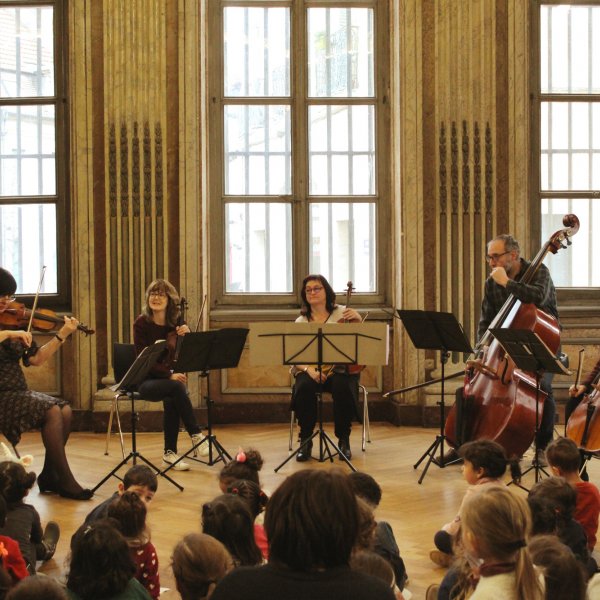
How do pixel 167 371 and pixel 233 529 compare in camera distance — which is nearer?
pixel 233 529

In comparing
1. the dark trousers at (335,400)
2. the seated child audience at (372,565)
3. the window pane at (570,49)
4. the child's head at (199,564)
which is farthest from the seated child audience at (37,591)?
the window pane at (570,49)

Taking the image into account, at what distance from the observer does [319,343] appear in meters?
5.52

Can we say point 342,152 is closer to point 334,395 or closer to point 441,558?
point 334,395

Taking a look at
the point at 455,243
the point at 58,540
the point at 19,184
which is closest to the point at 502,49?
the point at 455,243

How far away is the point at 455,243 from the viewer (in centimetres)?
741

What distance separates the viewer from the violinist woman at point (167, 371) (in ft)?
20.1

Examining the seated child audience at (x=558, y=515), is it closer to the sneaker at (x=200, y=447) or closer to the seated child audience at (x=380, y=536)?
the seated child audience at (x=380, y=536)

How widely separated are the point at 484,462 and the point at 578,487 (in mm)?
351

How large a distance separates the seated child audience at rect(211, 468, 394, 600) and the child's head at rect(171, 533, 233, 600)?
2.66 ft

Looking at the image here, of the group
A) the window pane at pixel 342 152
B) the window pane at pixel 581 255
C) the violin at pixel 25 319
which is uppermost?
the window pane at pixel 342 152

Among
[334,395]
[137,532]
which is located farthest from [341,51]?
[137,532]

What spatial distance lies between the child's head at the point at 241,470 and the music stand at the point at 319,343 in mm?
1713

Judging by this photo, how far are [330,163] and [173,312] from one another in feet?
7.47

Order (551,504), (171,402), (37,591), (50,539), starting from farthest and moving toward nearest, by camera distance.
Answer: (171,402)
(50,539)
(551,504)
(37,591)
